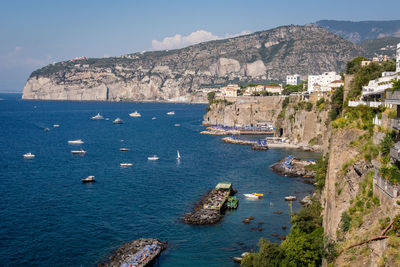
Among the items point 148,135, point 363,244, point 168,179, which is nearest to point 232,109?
point 148,135

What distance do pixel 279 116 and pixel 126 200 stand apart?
5753cm

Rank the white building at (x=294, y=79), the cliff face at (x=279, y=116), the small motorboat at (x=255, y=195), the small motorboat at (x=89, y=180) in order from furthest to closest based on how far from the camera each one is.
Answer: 1. the white building at (x=294, y=79)
2. the cliff face at (x=279, y=116)
3. the small motorboat at (x=89, y=180)
4. the small motorboat at (x=255, y=195)

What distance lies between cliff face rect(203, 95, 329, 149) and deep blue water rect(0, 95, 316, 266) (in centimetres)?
734

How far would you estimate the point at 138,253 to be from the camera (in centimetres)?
2905

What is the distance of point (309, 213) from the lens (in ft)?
90.2

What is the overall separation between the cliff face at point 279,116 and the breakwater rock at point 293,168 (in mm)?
8670

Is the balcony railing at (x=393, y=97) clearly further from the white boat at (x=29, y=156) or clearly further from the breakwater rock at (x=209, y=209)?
the white boat at (x=29, y=156)

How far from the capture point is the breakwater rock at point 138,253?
1098 inches

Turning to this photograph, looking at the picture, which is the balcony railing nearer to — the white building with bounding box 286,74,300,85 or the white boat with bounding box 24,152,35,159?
the white boat with bounding box 24,152,35,159

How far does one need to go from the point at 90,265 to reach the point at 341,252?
18473 mm

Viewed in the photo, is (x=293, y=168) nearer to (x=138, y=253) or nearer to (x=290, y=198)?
(x=290, y=198)

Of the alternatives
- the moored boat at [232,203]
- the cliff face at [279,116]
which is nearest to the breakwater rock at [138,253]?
the moored boat at [232,203]

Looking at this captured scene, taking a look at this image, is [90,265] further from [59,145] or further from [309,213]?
[59,145]

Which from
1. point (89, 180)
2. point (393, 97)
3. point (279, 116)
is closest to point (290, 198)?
point (89, 180)
